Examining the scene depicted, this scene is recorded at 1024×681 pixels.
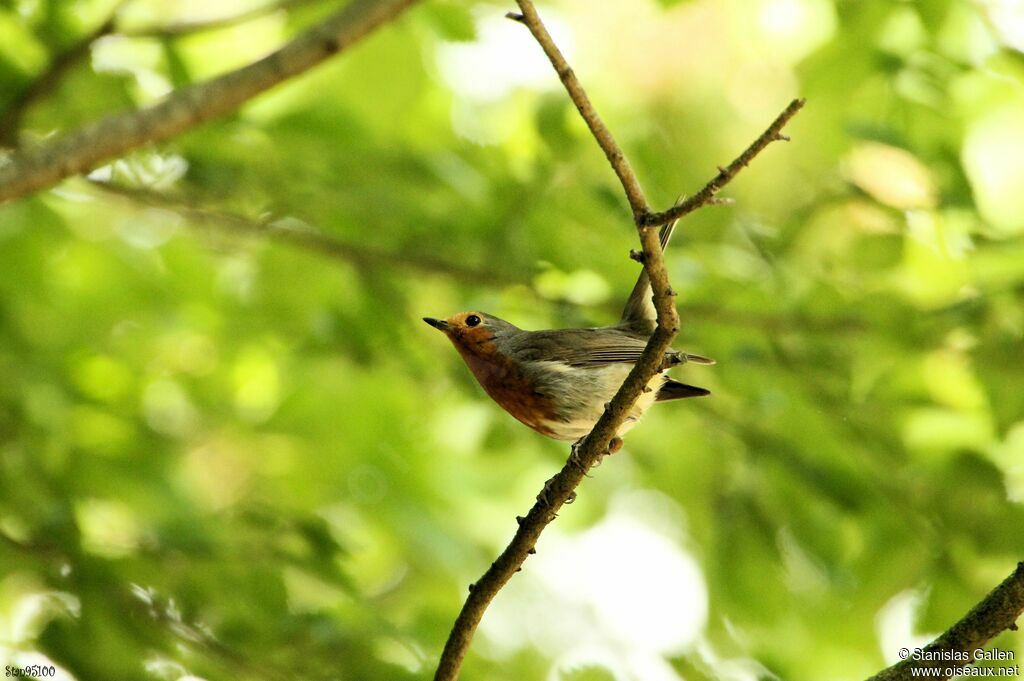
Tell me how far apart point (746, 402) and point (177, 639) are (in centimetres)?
278

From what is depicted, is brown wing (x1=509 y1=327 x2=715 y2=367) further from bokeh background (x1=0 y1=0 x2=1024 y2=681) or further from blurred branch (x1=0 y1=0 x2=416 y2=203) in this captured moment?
blurred branch (x1=0 y1=0 x2=416 y2=203)

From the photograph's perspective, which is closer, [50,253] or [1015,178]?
[50,253]

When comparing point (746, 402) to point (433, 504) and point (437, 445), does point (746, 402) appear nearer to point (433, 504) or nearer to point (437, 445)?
point (433, 504)

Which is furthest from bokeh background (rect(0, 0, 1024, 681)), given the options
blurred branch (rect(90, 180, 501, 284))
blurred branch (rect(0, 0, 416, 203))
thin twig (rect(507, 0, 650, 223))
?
thin twig (rect(507, 0, 650, 223))

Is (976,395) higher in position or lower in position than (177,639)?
higher

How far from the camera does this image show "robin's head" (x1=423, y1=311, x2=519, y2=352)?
518 centimetres

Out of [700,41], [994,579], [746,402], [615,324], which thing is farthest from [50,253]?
[700,41]

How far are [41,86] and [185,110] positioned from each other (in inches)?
41.7

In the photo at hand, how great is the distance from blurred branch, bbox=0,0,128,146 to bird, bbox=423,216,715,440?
186 centimetres

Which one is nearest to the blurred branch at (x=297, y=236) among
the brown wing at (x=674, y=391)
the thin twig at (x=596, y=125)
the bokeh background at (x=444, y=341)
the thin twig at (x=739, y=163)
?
the bokeh background at (x=444, y=341)

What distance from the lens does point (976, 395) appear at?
→ 4992mm

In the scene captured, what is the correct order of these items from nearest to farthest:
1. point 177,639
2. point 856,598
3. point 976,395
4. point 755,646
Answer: point 177,639 < point 755,646 < point 976,395 < point 856,598

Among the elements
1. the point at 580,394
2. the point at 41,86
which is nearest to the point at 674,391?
the point at 580,394

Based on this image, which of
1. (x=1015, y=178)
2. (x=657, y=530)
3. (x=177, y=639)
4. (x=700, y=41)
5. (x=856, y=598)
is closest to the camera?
(x=177, y=639)
